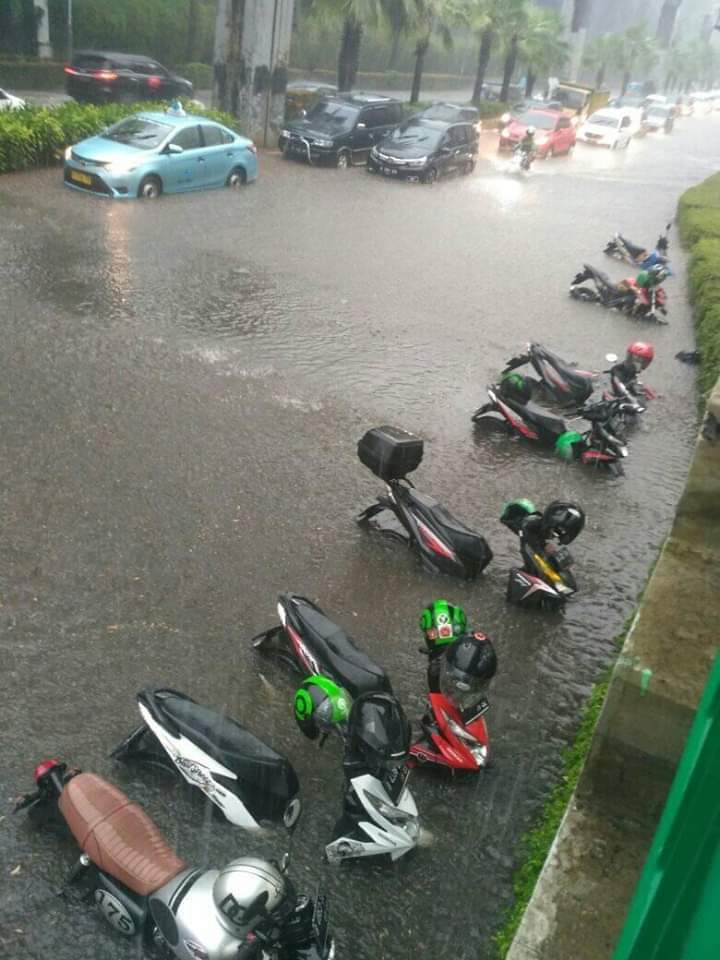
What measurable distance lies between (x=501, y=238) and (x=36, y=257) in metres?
10.4

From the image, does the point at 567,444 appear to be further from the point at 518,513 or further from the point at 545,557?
the point at 545,557

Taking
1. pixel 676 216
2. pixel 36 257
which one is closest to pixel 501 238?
pixel 676 216

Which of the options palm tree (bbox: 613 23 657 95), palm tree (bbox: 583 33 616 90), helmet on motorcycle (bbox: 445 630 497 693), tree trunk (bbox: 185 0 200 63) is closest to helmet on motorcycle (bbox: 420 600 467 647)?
helmet on motorcycle (bbox: 445 630 497 693)

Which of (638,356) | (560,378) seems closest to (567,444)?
(560,378)

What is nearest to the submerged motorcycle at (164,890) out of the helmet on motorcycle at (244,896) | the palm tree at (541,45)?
the helmet on motorcycle at (244,896)

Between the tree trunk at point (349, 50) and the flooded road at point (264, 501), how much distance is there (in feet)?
48.3

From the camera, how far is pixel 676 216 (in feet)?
82.3

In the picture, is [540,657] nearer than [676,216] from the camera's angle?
Yes

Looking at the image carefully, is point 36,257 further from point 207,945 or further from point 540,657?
point 207,945

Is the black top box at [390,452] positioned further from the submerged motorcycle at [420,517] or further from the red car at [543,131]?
the red car at [543,131]

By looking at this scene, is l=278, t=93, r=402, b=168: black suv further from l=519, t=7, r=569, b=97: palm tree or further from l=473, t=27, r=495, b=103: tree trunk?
l=519, t=7, r=569, b=97: palm tree

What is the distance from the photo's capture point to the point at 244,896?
138 inches

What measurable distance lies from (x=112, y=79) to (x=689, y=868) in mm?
29928

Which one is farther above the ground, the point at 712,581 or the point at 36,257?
the point at 712,581
